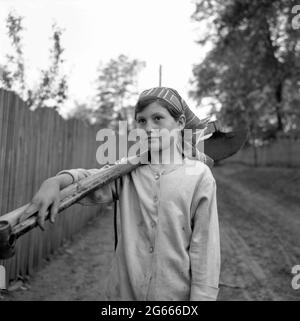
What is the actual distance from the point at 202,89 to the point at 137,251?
25558 millimetres

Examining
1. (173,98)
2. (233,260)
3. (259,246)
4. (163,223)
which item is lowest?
(233,260)

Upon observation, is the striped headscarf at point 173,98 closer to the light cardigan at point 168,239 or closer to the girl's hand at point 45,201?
the light cardigan at point 168,239

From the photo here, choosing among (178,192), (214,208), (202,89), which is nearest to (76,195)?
(178,192)

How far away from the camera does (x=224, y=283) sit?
445 cm

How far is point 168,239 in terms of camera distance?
5.54 feet

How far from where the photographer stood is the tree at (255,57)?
52.6ft

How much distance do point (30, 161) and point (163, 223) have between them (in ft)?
9.64

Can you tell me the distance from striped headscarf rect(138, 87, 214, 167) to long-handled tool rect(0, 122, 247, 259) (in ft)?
0.43

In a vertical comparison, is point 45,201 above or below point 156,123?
below

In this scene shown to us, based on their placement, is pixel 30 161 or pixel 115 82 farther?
pixel 115 82

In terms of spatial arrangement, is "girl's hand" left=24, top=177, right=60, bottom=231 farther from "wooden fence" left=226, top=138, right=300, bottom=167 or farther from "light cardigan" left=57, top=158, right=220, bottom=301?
"wooden fence" left=226, top=138, right=300, bottom=167

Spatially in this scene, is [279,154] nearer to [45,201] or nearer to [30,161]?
[30,161]

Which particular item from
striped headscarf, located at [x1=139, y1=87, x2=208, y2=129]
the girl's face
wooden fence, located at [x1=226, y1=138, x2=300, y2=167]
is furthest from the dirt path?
wooden fence, located at [x1=226, y1=138, x2=300, y2=167]

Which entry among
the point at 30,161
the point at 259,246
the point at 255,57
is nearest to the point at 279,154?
the point at 255,57
